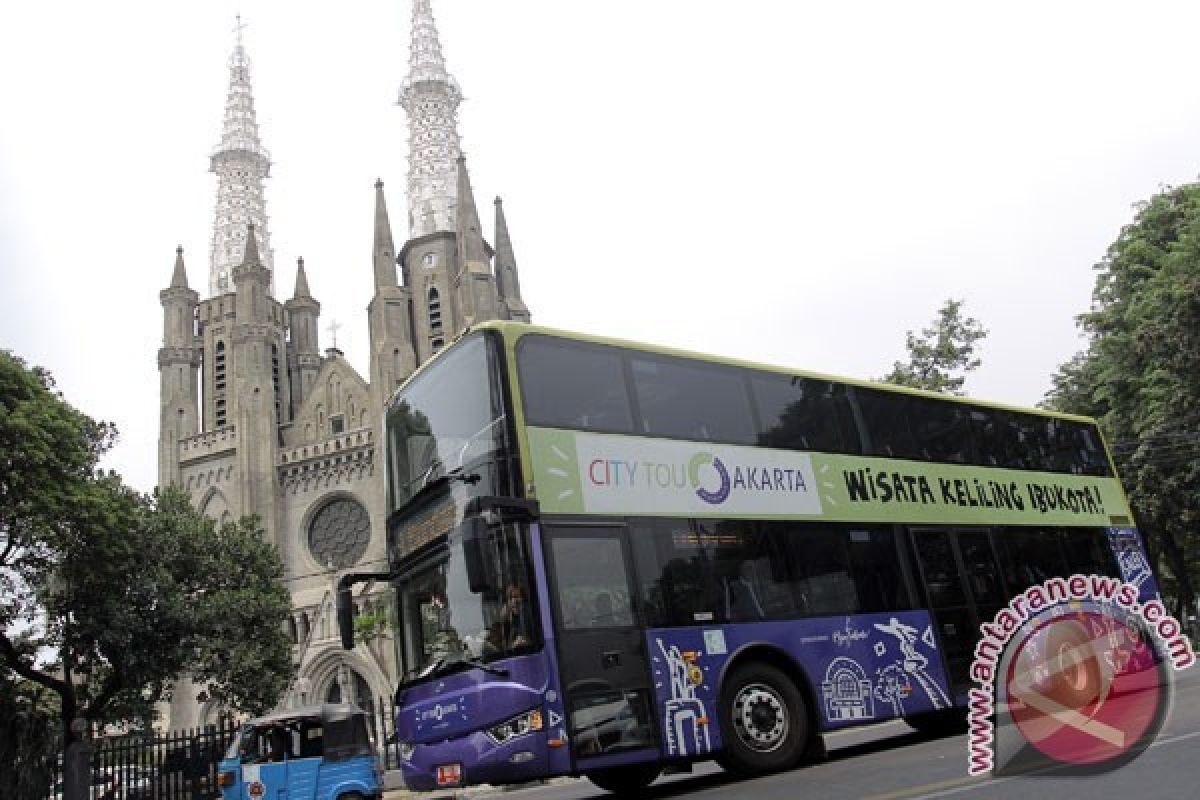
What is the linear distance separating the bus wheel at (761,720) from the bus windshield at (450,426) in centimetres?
295

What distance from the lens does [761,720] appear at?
8.72 m

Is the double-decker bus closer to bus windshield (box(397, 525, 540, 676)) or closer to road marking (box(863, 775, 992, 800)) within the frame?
bus windshield (box(397, 525, 540, 676))

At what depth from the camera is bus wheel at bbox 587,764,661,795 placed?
8.99 metres


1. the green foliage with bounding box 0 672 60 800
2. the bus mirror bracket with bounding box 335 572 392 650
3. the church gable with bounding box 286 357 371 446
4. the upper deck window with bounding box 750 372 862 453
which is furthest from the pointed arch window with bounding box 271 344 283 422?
the upper deck window with bounding box 750 372 862 453

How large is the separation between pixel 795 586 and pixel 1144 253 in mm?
23292

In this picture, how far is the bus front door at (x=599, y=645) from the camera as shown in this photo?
7660 mm

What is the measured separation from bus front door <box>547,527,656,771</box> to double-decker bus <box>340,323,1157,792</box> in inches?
0.7

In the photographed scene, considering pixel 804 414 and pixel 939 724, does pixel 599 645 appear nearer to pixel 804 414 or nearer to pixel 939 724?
pixel 804 414

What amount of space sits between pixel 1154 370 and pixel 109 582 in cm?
2578

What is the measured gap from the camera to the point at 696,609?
8.63 meters

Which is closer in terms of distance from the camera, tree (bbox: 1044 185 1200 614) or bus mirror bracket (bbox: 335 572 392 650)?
bus mirror bracket (bbox: 335 572 392 650)

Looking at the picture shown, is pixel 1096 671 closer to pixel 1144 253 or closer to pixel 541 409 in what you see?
pixel 541 409

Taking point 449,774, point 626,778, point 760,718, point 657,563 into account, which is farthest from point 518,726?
point 760,718

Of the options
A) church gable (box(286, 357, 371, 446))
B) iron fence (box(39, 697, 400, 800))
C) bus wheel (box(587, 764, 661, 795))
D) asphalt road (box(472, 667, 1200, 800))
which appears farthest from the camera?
church gable (box(286, 357, 371, 446))
